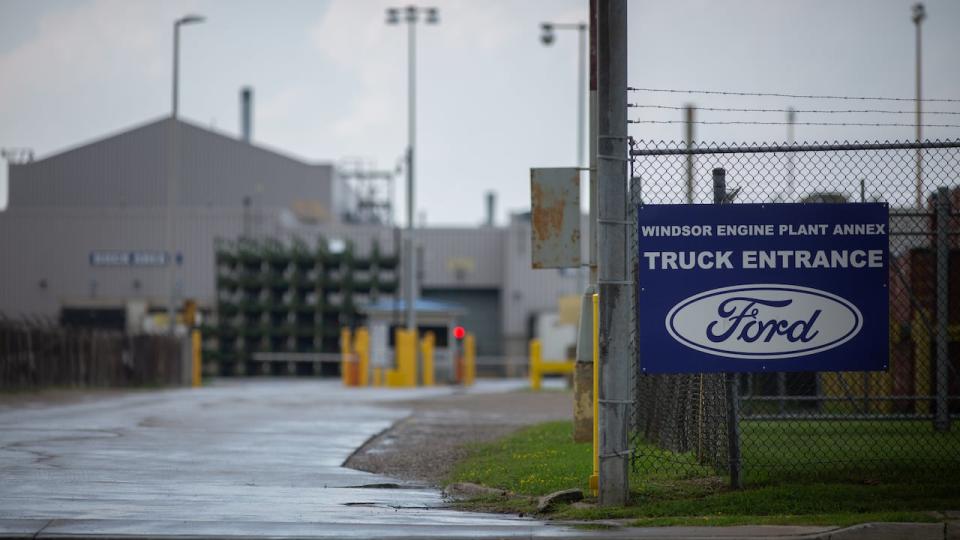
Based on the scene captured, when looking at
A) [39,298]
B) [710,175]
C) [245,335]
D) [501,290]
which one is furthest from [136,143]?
[710,175]

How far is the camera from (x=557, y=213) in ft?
44.9

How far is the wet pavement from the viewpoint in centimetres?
926

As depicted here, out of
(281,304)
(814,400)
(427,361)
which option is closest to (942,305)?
(814,400)

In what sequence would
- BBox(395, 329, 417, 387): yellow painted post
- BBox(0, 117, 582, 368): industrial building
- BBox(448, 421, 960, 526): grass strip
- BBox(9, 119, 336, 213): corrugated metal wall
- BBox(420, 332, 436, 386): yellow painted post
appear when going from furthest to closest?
1. BBox(9, 119, 336, 213): corrugated metal wall
2. BBox(0, 117, 582, 368): industrial building
3. BBox(420, 332, 436, 386): yellow painted post
4. BBox(395, 329, 417, 387): yellow painted post
5. BBox(448, 421, 960, 526): grass strip

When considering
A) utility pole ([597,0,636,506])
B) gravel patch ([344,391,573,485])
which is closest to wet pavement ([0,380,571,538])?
gravel patch ([344,391,573,485])

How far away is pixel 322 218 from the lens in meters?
76.0

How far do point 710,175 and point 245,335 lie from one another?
53781 mm

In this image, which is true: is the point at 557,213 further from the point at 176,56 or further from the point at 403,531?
the point at 176,56

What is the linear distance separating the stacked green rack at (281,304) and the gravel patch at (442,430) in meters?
30.6

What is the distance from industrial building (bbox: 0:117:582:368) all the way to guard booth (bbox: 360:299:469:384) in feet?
31.9

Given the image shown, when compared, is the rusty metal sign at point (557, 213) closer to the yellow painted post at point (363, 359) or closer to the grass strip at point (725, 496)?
the grass strip at point (725, 496)

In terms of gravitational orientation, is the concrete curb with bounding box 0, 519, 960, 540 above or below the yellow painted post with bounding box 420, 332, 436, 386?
above

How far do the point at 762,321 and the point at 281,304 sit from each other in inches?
2142

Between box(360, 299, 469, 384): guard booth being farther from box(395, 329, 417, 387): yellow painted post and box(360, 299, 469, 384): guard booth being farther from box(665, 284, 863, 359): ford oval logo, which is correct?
box(665, 284, 863, 359): ford oval logo
